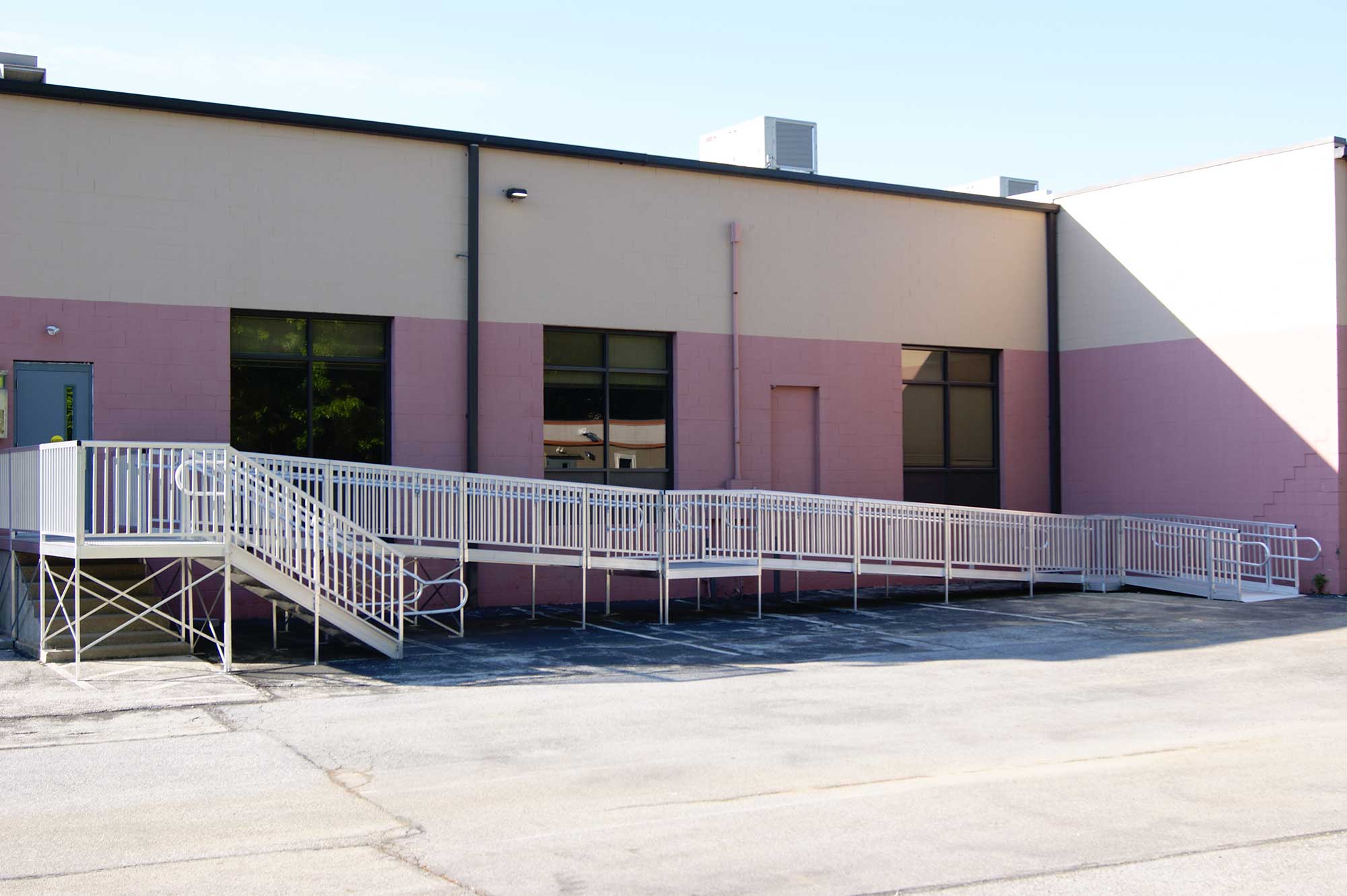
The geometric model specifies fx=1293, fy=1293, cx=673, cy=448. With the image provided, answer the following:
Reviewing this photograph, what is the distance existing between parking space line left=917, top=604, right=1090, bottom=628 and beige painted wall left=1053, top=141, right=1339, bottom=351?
649 cm

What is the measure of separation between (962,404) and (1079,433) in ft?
7.32

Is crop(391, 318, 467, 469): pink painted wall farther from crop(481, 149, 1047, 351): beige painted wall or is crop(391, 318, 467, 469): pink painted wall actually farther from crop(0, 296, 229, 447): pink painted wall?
crop(0, 296, 229, 447): pink painted wall

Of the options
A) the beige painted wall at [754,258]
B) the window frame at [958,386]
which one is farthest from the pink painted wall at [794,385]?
the window frame at [958,386]

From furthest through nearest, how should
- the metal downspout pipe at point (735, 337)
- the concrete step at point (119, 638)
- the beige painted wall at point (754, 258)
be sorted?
the metal downspout pipe at point (735, 337)
the beige painted wall at point (754, 258)
the concrete step at point (119, 638)

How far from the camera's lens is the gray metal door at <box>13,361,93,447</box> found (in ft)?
49.9

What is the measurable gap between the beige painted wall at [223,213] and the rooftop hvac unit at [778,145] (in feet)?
21.1

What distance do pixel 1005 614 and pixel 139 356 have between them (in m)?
11.5

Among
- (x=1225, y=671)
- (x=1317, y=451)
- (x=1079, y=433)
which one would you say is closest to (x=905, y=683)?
(x=1225, y=671)

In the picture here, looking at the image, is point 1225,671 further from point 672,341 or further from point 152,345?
point 152,345

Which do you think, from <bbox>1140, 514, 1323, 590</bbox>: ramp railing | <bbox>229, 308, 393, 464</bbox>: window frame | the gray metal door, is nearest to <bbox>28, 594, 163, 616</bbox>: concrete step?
the gray metal door

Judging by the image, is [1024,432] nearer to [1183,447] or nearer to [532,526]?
[1183,447]

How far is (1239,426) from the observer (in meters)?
20.1

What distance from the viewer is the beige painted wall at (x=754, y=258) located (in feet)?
60.3

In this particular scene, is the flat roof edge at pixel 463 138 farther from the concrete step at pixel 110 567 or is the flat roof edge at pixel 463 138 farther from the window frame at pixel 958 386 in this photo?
the concrete step at pixel 110 567
